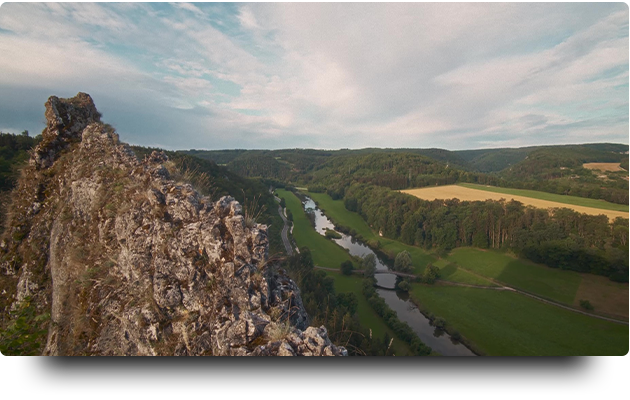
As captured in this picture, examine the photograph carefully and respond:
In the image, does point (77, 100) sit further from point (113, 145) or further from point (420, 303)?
point (420, 303)

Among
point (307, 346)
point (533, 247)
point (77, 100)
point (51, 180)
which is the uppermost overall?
point (77, 100)

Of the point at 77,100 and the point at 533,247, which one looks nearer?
the point at 77,100

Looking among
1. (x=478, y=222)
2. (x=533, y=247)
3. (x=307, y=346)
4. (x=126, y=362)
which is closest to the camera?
(x=126, y=362)

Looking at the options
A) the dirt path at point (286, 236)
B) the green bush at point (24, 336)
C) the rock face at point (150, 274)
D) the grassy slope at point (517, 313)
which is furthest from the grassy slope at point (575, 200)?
the green bush at point (24, 336)

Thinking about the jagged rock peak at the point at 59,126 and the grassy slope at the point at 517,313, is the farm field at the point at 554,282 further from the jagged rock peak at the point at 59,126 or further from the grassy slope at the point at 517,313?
the jagged rock peak at the point at 59,126

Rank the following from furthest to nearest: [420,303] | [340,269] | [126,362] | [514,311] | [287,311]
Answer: [340,269]
[420,303]
[514,311]
[287,311]
[126,362]

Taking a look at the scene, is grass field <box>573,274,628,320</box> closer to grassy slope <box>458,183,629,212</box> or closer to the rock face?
grassy slope <box>458,183,629,212</box>

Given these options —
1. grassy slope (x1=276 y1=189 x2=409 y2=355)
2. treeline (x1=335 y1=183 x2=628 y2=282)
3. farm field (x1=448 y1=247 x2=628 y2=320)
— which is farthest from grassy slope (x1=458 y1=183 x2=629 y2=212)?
grassy slope (x1=276 y1=189 x2=409 y2=355)

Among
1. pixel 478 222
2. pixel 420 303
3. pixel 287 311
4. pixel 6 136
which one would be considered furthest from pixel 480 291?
pixel 6 136

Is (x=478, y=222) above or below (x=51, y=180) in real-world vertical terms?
below
